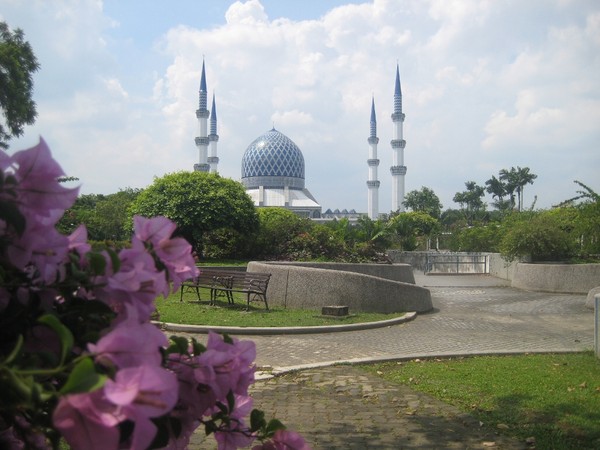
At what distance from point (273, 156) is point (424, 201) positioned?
74.8 ft

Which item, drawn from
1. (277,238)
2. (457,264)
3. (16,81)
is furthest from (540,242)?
(16,81)

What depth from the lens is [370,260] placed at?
68.2 ft

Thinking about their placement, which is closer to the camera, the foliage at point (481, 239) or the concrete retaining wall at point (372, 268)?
the concrete retaining wall at point (372, 268)

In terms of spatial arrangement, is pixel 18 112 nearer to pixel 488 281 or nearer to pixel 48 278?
pixel 488 281

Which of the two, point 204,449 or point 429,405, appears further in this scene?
point 429,405

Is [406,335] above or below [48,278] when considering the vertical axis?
below

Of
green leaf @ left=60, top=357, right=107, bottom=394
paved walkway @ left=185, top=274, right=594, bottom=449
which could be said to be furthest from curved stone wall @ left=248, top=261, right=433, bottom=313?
green leaf @ left=60, top=357, right=107, bottom=394

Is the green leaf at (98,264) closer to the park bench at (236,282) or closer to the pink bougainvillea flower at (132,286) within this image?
the pink bougainvillea flower at (132,286)

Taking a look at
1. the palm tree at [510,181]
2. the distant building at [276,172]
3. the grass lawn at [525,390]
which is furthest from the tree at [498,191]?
the grass lawn at [525,390]

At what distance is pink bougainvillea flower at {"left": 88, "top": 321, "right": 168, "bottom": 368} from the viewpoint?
0.94 metres

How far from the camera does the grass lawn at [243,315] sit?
1052cm

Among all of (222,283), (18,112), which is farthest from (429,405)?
(18,112)

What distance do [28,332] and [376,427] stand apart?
434cm

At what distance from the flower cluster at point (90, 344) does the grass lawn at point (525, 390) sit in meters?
3.98
